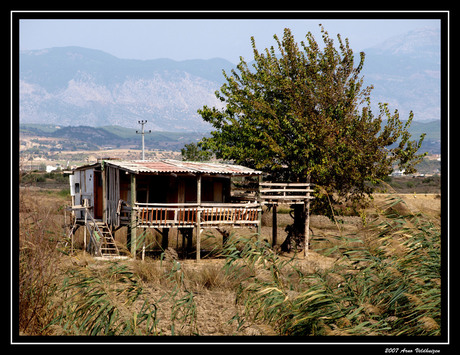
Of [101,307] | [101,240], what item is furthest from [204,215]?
[101,307]

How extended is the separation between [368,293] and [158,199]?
1852cm

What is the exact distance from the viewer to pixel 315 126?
27.0 m

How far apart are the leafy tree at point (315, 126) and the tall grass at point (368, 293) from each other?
1535 cm

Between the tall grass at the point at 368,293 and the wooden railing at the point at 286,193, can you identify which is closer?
the tall grass at the point at 368,293

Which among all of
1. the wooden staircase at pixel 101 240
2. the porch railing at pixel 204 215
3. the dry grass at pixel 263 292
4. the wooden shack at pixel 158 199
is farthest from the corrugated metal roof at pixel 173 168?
the dry grass at pixel 263 292

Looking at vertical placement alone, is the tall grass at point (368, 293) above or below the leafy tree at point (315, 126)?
below

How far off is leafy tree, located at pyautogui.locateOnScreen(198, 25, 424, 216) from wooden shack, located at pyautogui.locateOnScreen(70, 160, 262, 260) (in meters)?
2.13

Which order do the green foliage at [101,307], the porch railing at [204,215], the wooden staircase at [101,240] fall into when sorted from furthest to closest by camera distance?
the porch railing at [204,215], the wooden staircase at [101,240], the green foliage at [101,307]

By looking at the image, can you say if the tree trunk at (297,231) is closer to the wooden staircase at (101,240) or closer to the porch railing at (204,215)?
the porch railing at (204,215)

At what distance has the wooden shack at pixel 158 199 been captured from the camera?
24.0 meters

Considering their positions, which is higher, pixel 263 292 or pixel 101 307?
pixel 263 292

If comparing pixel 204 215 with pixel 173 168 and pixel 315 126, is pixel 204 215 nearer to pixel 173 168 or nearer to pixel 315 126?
pixel 173 168

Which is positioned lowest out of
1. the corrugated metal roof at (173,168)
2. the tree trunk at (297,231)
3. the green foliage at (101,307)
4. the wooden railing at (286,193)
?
the tree trunk at (297,231)

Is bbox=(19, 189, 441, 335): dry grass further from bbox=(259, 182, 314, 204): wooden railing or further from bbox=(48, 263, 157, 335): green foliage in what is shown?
bbox=(259, 182, 314, 204): wooden railing
